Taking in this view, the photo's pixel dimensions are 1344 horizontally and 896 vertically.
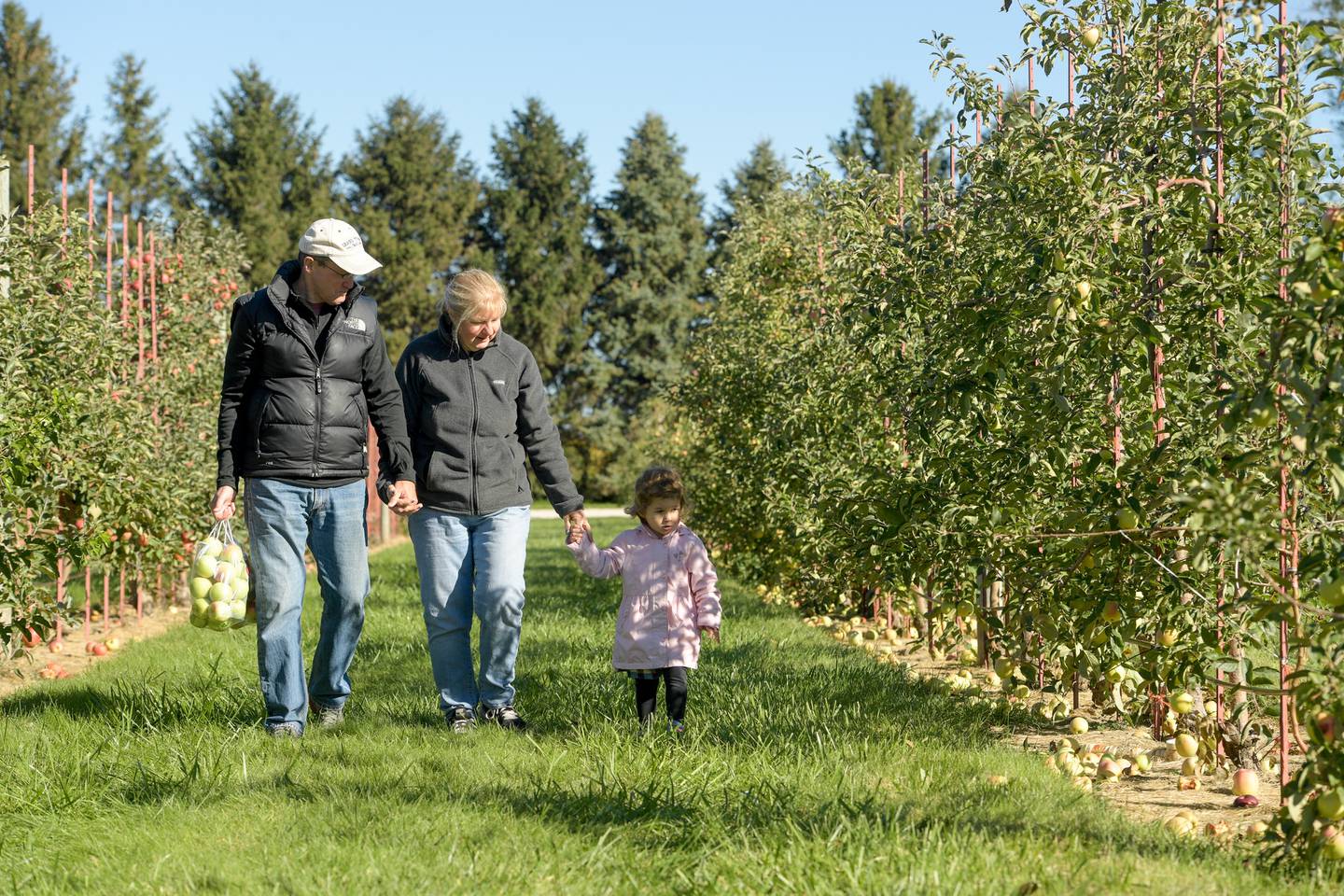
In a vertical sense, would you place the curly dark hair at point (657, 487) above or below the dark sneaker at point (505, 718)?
above

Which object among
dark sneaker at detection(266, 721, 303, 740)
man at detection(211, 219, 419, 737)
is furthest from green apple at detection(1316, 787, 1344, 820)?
dark sneaker at detection(266, 721, 303, 740)

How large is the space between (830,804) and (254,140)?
30614 millimetres

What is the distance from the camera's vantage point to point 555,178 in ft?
122

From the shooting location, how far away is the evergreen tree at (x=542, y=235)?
3566 cm

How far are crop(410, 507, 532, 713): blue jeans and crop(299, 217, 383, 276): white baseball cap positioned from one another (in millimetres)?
918

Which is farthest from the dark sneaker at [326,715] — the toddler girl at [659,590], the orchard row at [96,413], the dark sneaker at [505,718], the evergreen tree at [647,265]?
the evergreen tree at [647,265]

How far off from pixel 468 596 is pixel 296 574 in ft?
2.05

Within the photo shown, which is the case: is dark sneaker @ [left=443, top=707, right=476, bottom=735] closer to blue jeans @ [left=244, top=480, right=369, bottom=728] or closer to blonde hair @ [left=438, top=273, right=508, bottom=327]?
blue jeans @ [left=244, top=480, right=369, bottom=728]

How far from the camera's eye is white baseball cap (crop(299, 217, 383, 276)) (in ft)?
13.6

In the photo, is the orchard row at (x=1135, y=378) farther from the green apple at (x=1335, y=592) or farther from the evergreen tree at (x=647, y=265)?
the evergreen tree at (x=647, y=265)

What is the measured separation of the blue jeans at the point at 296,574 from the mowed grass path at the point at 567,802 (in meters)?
0.21

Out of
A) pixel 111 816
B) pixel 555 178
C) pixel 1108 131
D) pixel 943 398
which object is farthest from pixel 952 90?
pixel 555 178

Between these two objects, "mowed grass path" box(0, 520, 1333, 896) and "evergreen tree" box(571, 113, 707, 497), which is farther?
"evergreen tree" box(571, 113, 707, 497)

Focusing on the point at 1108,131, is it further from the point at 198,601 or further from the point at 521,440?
the point at 198,601
